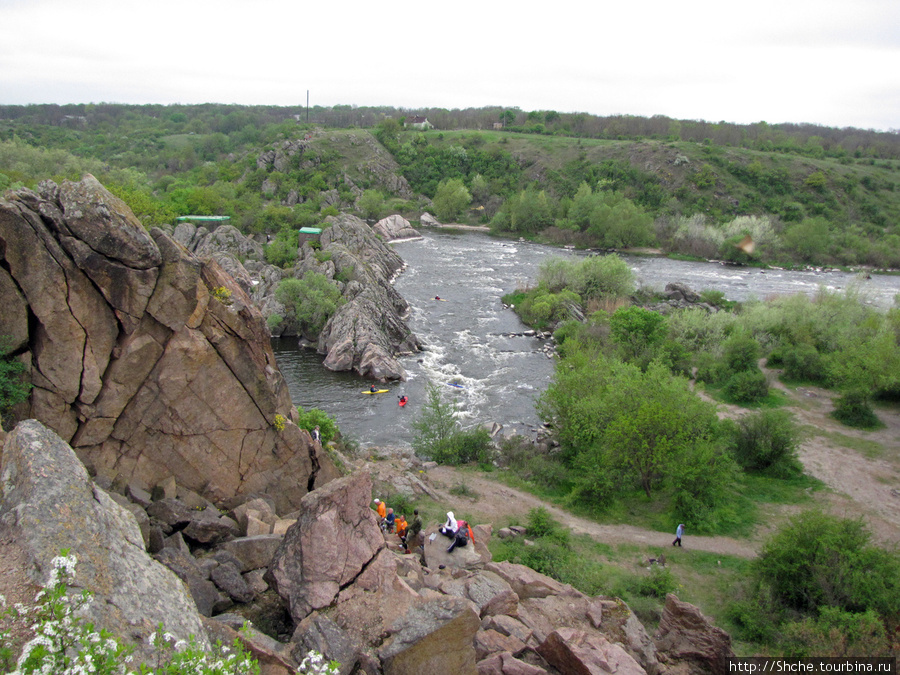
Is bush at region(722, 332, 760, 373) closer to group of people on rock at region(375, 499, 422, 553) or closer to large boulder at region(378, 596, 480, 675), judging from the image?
group of people on rock at region(375, 499, 422, 553)

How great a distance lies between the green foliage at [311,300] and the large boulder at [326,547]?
43338mm

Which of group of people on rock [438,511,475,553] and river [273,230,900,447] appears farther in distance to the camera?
river [273,230,900,447]

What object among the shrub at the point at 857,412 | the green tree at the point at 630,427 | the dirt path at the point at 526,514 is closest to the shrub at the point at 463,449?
the dirt path at the point at 526,514

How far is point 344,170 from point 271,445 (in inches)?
5524

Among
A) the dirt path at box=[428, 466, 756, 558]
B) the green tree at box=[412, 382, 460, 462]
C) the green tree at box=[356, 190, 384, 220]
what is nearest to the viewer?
the dirt path at box=[428, 466, 756, 558]

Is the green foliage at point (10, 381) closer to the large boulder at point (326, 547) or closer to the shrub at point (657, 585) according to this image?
the large boulder at point (326, 547)

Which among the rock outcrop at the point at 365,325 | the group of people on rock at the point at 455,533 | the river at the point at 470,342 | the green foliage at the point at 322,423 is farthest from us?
the rock outcrop at the point at 365,325

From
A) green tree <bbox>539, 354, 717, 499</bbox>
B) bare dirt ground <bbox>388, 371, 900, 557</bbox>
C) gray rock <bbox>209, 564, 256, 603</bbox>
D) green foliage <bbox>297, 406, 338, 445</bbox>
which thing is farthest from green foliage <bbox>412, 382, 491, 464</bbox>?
gray rock <bbox>209, 564, 256, 603</bbox>

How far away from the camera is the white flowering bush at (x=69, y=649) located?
6113 millimetres

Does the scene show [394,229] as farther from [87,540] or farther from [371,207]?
[87,540]

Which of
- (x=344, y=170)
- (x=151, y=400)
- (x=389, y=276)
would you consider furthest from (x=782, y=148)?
(x=151, y=400)

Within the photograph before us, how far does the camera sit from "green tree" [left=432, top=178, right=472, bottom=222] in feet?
454

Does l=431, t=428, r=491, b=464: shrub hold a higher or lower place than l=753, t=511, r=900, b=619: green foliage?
lower

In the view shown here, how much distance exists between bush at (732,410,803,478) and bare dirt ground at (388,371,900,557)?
4.83 ft
